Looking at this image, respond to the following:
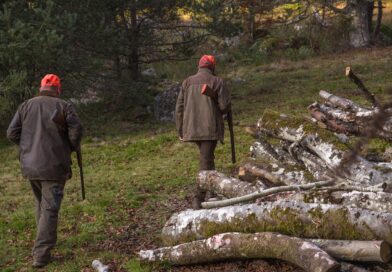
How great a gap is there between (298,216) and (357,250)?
29.6 inches

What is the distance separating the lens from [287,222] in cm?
629

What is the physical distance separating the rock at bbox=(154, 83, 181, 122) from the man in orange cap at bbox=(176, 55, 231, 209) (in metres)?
10.8

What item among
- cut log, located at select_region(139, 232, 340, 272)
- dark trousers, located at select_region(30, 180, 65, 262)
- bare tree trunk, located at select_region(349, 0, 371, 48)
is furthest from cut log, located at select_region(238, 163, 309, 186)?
bare tree trunk, located at select_region(349, 0, 371, 48)

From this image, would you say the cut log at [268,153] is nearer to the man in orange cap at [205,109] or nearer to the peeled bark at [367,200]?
the man in orange cap at [205,109]

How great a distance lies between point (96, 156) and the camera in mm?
15375

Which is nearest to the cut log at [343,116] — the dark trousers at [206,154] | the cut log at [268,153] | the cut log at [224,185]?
the cut log at [268,153]

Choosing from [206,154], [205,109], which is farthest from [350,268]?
[205,109]

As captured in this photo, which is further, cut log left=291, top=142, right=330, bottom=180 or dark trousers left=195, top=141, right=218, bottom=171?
dark trousers left=195, top=141, right=218, bottom=171

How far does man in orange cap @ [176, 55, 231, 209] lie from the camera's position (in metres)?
8.94

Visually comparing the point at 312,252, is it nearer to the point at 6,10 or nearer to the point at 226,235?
the point at 226,235

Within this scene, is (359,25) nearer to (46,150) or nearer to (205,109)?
(205,109)

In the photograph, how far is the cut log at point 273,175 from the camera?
26.3 ft

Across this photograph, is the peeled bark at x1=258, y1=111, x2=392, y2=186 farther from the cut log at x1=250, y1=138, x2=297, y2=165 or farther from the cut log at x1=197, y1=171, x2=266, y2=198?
the cut log at x1=197, y1=171, x2=266, y2=198

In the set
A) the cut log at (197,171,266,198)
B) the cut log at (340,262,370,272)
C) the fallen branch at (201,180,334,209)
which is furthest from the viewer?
the cut log at (197,171,266,198)
